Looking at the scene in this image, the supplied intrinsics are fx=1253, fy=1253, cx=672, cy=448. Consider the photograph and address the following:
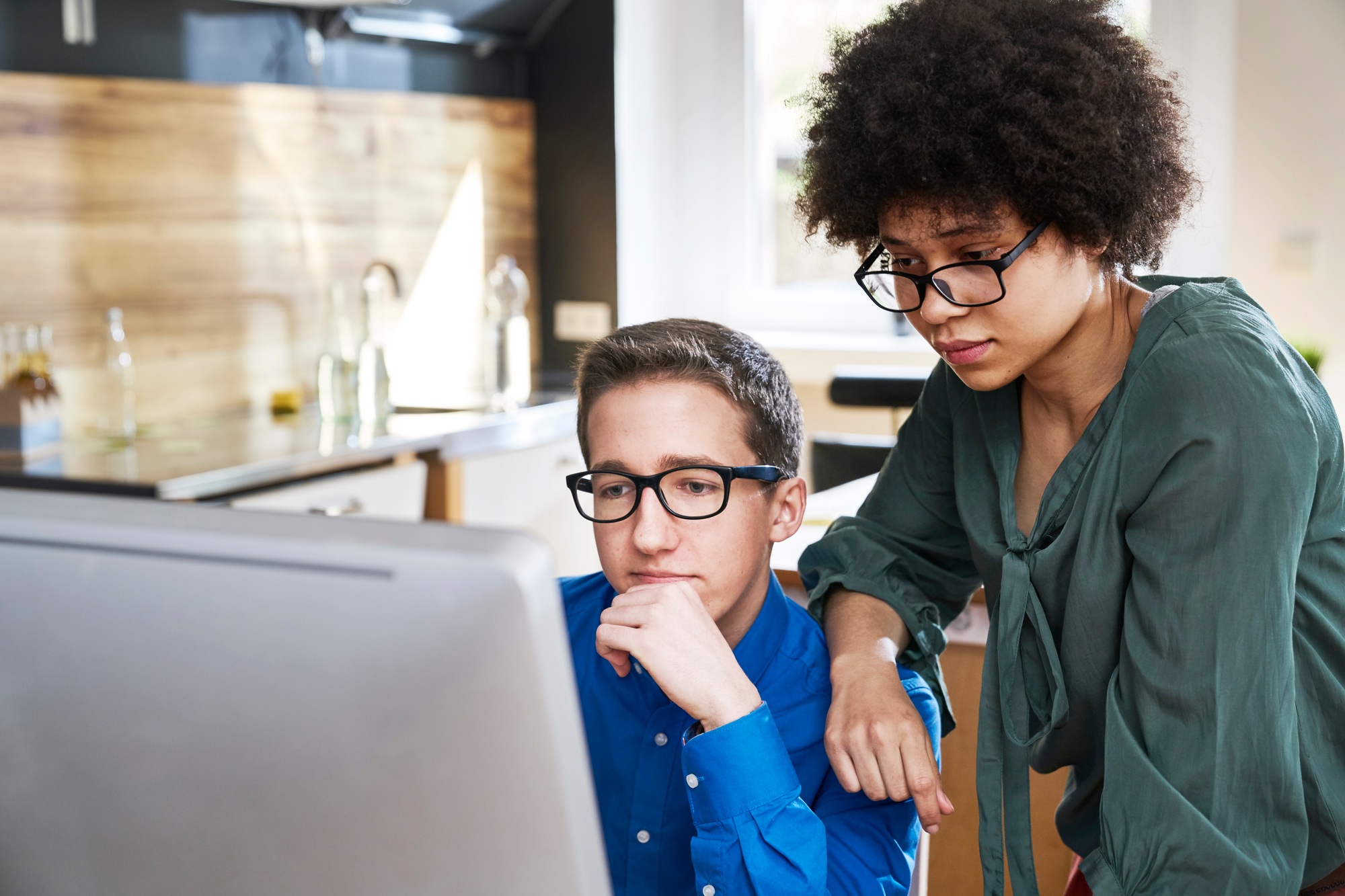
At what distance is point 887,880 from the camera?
3.10ft

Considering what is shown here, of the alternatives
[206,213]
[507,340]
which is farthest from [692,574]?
[507,340]

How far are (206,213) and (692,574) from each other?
240 cm

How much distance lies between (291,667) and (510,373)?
10.3ft

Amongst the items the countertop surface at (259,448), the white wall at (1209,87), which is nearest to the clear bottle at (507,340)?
the countertop surface at (259,448)

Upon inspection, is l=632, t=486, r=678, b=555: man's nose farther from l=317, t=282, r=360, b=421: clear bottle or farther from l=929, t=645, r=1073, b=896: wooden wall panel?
l=317, t=282, r=360, b=421: clear bottle

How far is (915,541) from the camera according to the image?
120cm

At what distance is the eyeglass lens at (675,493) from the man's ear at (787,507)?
0.08 meters

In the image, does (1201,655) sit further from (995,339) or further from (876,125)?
(876,125)

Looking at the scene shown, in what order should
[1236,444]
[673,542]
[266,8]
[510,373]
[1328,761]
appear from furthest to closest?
1. [510,373]
2. [266,8]
3. [673,542]
4. [1328,761]
5. [1236,444]

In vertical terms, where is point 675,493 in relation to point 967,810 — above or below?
above

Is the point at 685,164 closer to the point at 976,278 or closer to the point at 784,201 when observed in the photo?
the point at 784,201

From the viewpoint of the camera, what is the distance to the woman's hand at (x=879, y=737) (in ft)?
2.98

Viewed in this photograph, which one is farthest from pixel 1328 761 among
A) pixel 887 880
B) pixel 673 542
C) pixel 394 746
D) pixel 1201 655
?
pixel 394 746

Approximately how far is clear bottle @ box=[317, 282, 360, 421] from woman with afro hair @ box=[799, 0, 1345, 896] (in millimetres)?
2171
